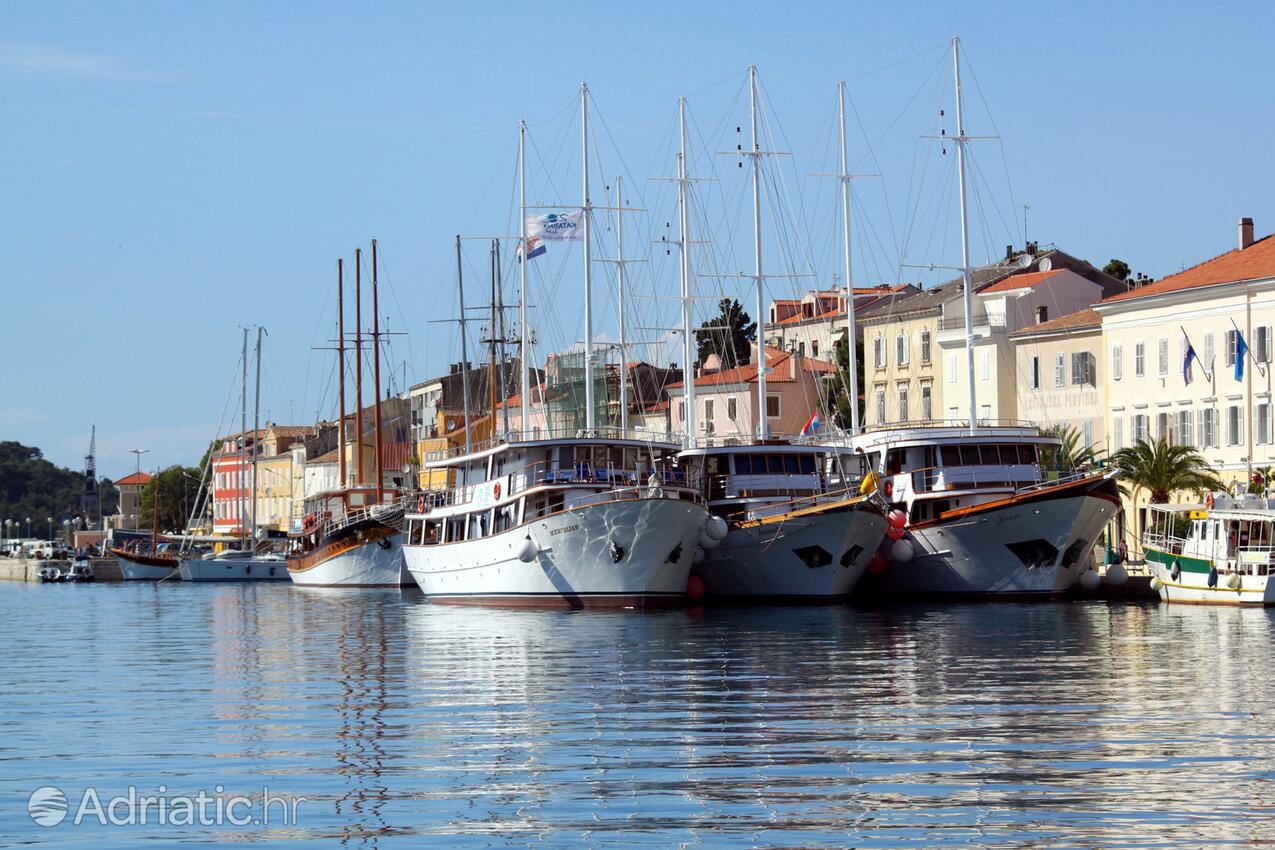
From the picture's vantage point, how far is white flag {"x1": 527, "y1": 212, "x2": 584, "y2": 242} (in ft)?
207

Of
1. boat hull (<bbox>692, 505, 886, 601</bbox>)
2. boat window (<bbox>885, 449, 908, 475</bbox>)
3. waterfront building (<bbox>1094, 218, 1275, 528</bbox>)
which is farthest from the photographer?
waterfront building (<bbox>1094, 218, 1275, 528</bbox>)

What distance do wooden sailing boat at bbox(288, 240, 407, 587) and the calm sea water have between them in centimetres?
3620

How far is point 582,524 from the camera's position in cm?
5344

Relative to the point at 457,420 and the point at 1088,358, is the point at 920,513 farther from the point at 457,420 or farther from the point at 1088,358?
the point at 457,420

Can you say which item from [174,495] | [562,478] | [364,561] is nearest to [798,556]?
[562,478]

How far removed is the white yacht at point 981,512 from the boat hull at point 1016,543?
3 centimetres

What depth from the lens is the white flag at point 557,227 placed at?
63.1 m

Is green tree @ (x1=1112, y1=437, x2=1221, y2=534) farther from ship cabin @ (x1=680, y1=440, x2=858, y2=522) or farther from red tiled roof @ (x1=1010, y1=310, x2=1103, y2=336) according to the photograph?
red tiled roof @ (x1=1010, y1=310, x2=1103, y2=336)

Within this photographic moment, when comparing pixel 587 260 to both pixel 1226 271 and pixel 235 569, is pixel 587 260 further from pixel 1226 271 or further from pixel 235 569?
pixel 235 569

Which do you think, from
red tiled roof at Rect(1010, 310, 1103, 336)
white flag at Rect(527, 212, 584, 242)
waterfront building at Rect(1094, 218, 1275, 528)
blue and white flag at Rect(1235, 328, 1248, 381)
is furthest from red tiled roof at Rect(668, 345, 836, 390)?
white flag at Rect(527, 212, 584, 242)

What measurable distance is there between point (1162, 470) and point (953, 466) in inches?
Result: 393

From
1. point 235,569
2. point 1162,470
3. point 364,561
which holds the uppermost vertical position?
point 1162,470

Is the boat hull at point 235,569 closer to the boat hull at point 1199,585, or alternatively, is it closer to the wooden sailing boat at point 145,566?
the wooden sailing boat at point 145,566

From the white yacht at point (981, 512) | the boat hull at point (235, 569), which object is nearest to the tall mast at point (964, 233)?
the white yacht at point (981, 512)
